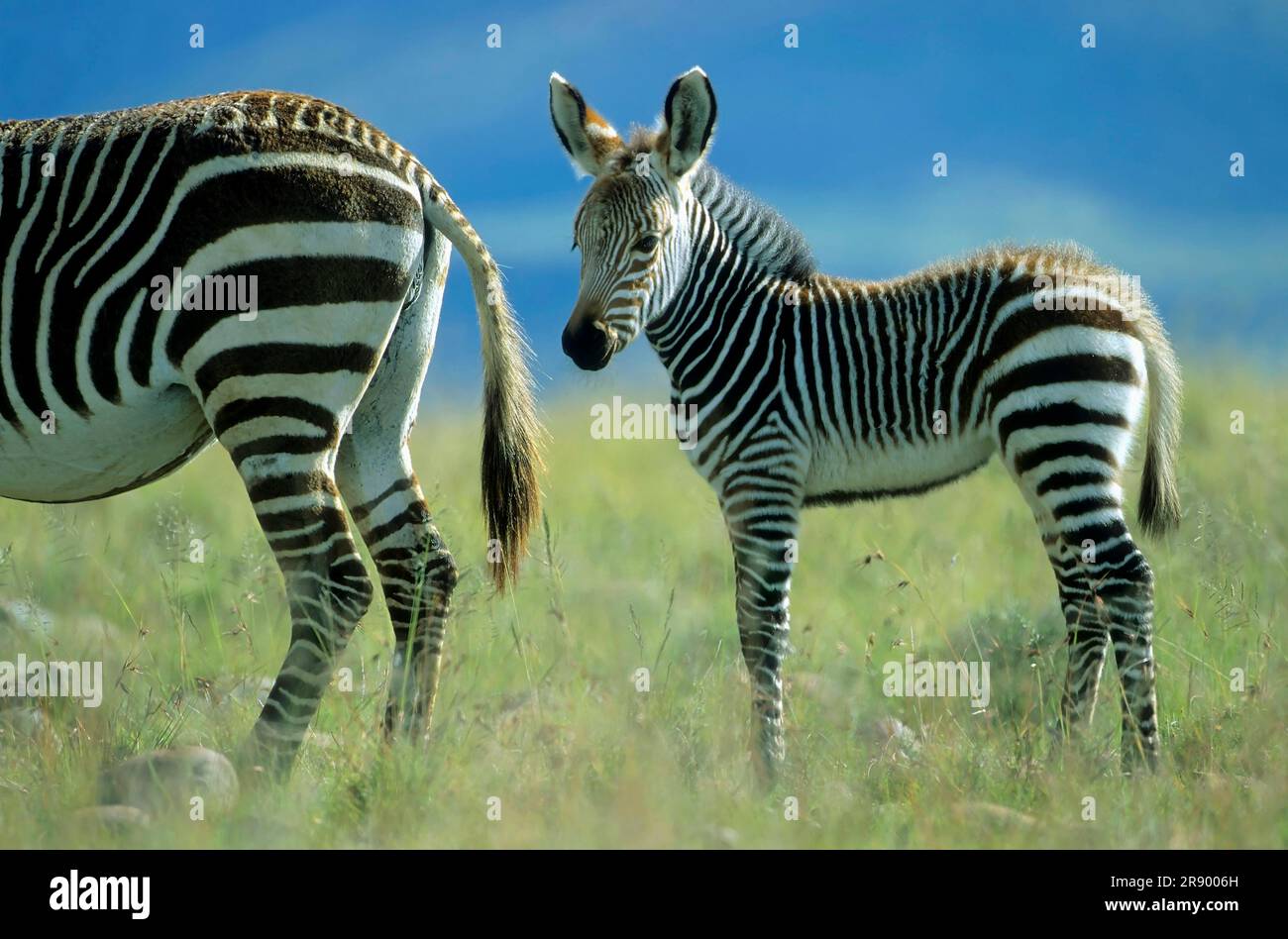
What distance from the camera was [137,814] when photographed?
516 centimetres

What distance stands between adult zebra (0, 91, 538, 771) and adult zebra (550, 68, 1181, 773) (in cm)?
140

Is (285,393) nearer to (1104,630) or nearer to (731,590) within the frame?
(1104,630)

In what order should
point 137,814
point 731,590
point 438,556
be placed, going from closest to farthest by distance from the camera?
point 137,814, point 438,556, point 731,590

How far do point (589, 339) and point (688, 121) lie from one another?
1438 millimetres

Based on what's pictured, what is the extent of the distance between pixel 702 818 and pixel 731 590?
6661mm

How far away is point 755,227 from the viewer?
25.4 ft

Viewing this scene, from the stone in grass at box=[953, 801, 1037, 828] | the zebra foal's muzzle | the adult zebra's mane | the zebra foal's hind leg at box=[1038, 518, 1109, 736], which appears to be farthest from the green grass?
the adult zebra's mane

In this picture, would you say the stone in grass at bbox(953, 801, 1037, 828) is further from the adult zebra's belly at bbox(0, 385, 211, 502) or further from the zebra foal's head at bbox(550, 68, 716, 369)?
the adult zebra's belly at bbox(0, 385, 211, 502)

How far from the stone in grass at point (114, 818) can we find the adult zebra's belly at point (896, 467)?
12.9 ft

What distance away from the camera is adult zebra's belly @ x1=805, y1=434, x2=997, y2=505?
725 centimetres

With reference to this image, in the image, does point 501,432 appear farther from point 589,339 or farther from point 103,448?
point 103,448

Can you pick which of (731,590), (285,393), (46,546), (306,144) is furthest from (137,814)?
(46,546)

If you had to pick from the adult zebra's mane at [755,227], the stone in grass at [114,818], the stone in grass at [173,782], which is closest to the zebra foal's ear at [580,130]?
the adult zebra's mane at [755,227]

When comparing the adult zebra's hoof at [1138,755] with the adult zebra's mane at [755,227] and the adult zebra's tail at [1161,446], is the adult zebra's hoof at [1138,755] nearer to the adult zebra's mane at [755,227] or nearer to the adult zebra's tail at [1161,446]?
the adult zebra's tail at [1161,446]
